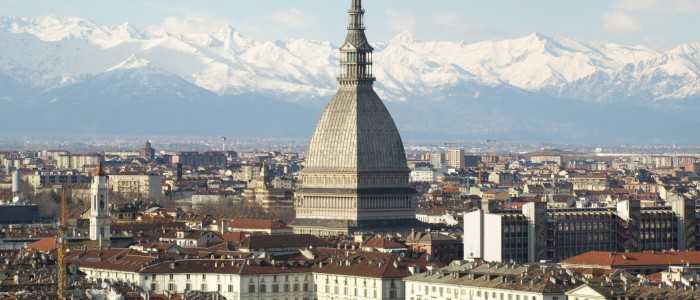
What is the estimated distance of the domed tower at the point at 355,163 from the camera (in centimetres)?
15575

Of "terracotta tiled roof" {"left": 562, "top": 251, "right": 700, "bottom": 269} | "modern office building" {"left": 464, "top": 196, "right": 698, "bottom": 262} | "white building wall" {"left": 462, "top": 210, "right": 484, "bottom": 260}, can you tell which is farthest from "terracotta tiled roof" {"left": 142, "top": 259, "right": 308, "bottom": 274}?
"white building wall" {"left": 462, "top": 210, "right": 484, "bottom": 260}

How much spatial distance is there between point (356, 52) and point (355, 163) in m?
7.64

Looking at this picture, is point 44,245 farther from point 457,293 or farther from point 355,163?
point 355,163

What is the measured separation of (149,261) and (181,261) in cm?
144

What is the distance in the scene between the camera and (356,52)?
16050 cm

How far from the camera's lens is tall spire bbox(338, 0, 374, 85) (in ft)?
526

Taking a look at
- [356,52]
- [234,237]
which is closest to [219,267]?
[234,237]

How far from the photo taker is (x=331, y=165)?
159 meters

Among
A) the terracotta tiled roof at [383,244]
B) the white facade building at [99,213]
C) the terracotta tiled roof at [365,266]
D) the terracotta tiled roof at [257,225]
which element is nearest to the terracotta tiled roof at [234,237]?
the white facade building at [99,213]

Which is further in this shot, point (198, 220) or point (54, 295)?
point (198, 220)

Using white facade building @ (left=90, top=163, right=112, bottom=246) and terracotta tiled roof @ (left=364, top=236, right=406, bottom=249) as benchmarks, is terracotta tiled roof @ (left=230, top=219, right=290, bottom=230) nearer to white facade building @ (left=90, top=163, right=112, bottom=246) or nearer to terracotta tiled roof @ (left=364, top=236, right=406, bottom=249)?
white facade building @ (left=90, top=163, right=112, bottom=246)

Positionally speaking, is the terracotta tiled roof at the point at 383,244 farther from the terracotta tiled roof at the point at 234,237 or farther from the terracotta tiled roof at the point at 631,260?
the terracotta tiled roof at the point at 631,260

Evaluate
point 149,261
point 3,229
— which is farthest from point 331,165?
point 149,261

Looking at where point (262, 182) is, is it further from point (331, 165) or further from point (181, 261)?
point (181, 261)
